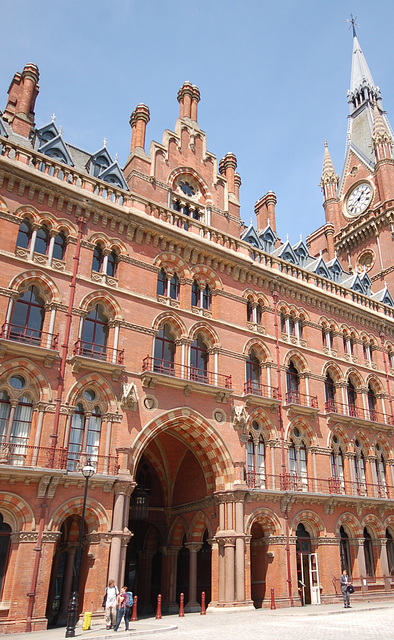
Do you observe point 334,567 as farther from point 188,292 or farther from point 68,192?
point 68,192

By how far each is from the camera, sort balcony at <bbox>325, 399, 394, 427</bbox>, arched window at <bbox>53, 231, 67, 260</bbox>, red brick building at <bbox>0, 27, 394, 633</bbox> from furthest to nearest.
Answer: balcony at <bbox>325, 399, 394, 427</bbox> < arched window at <bbox>53, 231, 67, 260</bbox> < red brick building at <bbox>0, 27, 394, 633</bbox>

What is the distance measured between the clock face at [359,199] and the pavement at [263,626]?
3481 centimetres

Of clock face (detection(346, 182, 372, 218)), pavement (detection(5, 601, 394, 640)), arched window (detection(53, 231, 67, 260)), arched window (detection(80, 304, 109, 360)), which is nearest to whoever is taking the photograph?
pavement (detection(5, 601, 394, 640))

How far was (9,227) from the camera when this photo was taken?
75.9 ft

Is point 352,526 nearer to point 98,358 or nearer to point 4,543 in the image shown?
point 98,358

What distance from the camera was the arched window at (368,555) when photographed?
31.1 meters

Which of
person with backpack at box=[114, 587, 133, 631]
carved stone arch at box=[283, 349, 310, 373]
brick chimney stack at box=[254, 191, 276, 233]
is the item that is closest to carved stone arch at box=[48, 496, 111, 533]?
person with backpack at box=[114, 587, 133, 631]

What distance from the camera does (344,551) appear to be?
30.3 metres

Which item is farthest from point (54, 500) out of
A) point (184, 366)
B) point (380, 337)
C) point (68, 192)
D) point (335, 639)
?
point (380, 337)

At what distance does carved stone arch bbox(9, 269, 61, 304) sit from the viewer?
22766mm

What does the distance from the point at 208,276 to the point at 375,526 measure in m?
17.5

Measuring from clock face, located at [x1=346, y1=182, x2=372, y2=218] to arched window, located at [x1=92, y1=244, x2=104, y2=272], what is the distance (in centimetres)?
3070

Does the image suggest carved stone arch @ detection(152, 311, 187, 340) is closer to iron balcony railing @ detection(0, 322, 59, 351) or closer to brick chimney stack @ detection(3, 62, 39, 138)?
iron balcony railing @ detection(0, 322, 59, 351)

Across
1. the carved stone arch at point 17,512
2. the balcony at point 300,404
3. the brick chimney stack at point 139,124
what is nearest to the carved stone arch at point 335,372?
the balcony at point 300,404
